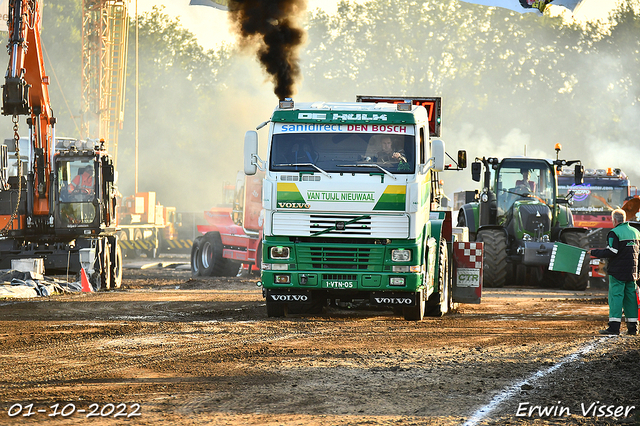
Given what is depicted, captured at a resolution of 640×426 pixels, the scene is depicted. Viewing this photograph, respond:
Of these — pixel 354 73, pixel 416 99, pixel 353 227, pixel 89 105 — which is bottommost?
pixel 353 227

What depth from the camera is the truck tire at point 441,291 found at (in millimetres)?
13430

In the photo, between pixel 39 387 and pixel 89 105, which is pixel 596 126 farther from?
pixel 39 387

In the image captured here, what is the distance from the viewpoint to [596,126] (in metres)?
61.7

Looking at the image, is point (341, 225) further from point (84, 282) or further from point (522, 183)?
point (522, 183)

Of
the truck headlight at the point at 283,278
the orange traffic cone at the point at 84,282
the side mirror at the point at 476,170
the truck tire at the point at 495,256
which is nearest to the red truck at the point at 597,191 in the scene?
the truck tire at the point at 495,256

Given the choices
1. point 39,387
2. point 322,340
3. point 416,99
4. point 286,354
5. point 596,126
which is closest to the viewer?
point 39,387

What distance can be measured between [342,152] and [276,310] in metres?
2.72

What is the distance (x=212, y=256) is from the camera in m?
25.9

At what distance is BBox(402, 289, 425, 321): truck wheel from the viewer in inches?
488

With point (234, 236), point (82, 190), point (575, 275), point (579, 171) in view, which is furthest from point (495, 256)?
point (82, 190)

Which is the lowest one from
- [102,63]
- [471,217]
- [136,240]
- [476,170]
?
[136,240]

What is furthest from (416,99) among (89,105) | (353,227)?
(89,105)

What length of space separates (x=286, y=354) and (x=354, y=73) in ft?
181

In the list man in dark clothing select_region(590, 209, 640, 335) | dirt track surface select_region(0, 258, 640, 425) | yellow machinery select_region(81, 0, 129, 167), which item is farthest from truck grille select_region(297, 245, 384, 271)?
yellow machinery select_region(81, 0, 129, 167)
